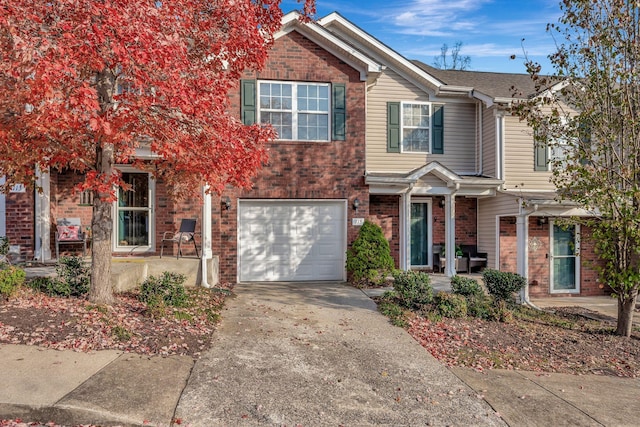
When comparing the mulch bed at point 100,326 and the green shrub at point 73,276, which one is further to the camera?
the green shrub at point 73,276

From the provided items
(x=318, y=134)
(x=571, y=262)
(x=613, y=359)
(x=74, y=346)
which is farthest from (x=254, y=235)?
(x=571, y=262)

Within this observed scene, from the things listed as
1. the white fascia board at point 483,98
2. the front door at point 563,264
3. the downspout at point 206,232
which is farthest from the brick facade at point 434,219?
the downspout at point 206,232

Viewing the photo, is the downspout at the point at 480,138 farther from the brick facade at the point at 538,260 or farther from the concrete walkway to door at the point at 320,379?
the concrete walkway to door at the point at 320,379

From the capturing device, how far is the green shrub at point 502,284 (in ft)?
27.8

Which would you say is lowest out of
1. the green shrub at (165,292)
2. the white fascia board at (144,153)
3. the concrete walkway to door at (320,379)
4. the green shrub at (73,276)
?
the concrete walkway to door at (320,379)

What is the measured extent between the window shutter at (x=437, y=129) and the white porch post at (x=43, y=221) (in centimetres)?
1016

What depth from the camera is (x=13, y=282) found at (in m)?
6.20

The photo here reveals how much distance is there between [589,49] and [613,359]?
17.9 feet

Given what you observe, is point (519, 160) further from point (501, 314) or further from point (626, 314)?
point (501, 314)

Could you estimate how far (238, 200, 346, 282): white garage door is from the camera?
35.4 feet

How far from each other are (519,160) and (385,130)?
4.07 m

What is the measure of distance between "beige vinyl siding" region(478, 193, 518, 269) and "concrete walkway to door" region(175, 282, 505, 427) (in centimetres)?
609

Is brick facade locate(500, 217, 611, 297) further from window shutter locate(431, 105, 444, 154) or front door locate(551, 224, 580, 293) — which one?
window shutter locate(431, 105, 444, 154)

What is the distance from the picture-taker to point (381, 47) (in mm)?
11977
